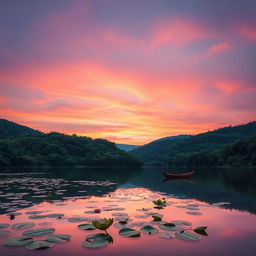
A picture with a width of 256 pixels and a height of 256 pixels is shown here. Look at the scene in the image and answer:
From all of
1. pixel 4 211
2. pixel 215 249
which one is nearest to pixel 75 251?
pixel 215 249

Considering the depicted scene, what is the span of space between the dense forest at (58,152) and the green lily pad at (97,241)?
8371 cm

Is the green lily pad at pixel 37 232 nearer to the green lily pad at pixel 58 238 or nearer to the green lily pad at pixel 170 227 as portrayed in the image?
the green lily pad at pixel 58 238

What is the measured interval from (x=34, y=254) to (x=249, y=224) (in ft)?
21.3

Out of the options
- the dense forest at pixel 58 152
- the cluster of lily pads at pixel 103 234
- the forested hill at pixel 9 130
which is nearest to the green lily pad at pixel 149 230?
the cluster of lily pads at pixel 103 234

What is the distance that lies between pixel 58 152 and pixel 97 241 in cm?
10796

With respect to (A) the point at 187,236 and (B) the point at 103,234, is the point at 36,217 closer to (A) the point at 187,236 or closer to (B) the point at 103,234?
(B) the point at 103,234

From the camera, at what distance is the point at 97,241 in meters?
5.62

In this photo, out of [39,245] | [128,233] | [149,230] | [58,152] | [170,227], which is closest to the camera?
[39,245]

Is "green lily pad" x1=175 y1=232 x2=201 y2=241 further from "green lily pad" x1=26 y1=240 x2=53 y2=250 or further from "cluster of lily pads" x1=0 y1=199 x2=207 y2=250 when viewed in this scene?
"green lily pad" x1=26 y1=240 x2=53 y2=250

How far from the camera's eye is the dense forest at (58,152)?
88.8m

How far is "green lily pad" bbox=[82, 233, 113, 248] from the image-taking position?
5.37m

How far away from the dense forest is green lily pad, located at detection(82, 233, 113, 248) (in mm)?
83715

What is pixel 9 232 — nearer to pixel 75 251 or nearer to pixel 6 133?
pixel 75 251

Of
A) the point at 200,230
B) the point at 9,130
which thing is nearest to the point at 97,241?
the point at 200,230
